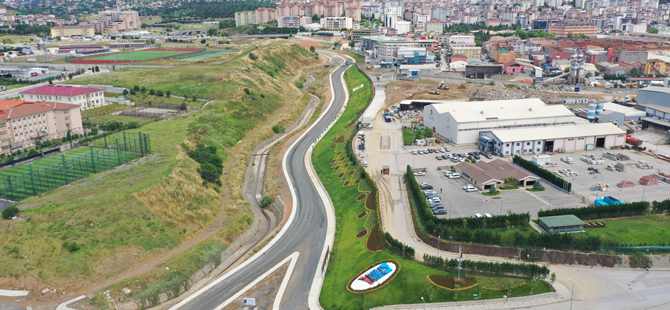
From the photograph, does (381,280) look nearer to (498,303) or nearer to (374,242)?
(374,242)

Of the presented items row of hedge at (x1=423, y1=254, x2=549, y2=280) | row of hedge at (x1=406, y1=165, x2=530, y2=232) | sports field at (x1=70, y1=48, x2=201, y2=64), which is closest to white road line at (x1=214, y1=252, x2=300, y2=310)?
row of hedge at (x1=406, y1=165, x2=530, y2=232)

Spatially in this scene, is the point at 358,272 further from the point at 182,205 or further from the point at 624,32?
the point at 624,32

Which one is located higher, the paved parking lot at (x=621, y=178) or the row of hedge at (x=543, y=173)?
the row of hedge at (x=543, y=173)

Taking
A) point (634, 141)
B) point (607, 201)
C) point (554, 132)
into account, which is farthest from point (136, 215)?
point (634, 141)

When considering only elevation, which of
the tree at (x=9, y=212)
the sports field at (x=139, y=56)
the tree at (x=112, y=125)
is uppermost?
the sports field at (x=139, y=56)

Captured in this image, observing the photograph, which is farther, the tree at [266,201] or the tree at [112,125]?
the tree at [112,125]

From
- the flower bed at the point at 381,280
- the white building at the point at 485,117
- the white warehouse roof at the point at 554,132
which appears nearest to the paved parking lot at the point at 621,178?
the white warehouse roof at the point at 554,132

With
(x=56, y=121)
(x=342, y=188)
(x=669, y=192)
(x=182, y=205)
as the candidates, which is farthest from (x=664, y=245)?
(x=56, y=121)

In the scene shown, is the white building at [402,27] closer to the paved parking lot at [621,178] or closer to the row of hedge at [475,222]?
the paved parking lot at [621,178]
